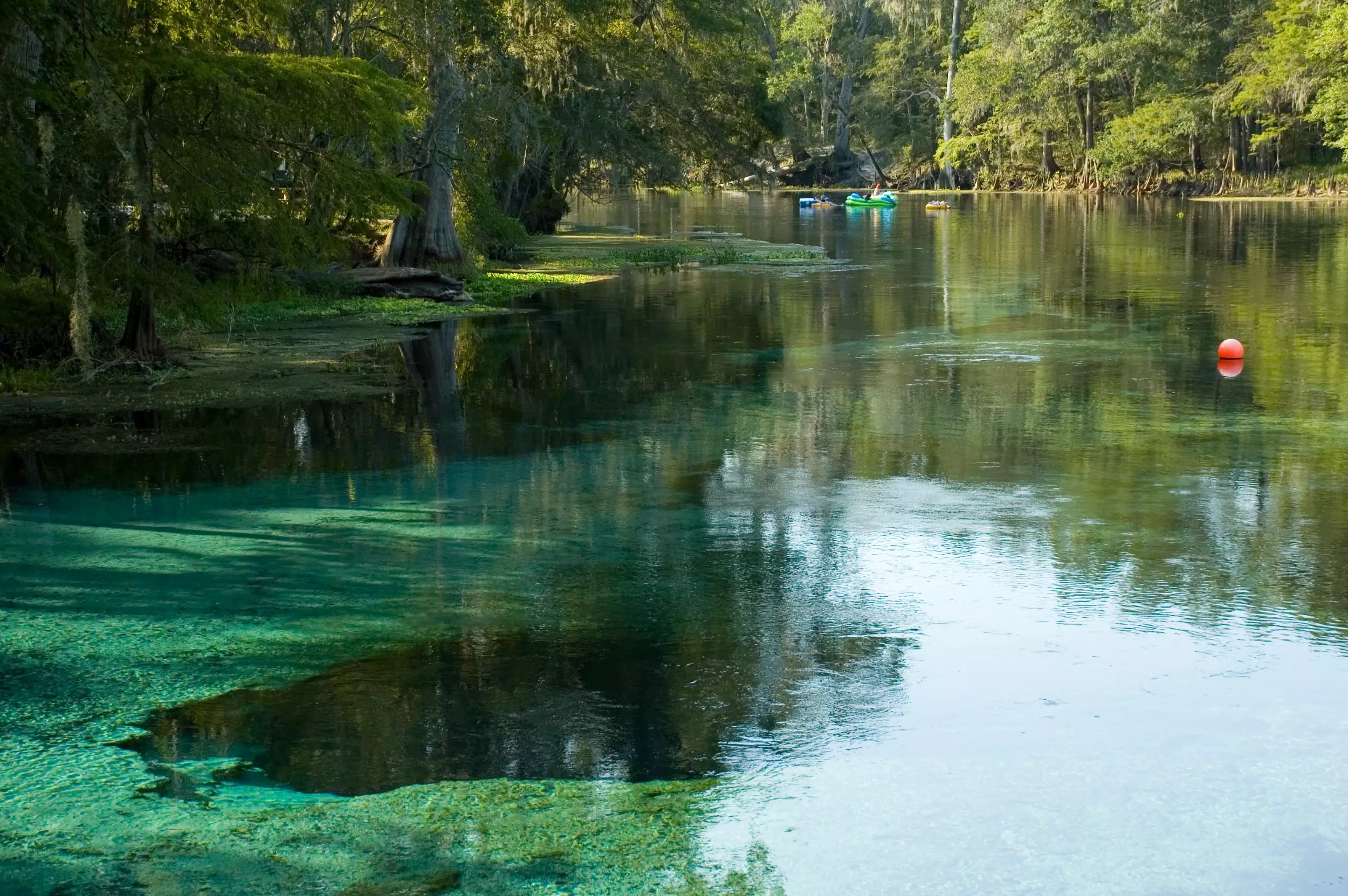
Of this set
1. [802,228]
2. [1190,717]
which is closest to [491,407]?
[1190,717]

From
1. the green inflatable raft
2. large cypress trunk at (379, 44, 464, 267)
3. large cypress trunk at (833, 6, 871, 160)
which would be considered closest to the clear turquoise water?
large cypress trunk at (379, 44, 464, 267)

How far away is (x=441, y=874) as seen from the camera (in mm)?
5000

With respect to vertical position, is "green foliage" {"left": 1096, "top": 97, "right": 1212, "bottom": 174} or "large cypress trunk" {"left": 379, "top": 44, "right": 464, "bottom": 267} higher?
"green foliage" {"left": 1096, "top": 97, "right": 1212, "bottom": 174}

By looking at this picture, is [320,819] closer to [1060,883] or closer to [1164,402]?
[1060,883]

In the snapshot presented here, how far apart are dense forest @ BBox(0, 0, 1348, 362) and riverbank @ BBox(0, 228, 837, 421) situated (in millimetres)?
570

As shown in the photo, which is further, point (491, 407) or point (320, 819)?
point (491, 407)

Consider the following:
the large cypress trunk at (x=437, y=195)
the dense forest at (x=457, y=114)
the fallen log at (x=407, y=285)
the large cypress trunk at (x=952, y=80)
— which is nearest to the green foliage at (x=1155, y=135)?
the dense forest at (x=457, y=114)

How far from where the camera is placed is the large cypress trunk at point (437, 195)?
24422 mm

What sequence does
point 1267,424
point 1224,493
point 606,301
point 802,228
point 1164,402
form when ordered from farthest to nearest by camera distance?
point 802,228, point 606,301, point 1164,402, point 1267,424, point 1224,493

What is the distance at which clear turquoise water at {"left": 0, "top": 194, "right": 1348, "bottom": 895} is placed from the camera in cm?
526

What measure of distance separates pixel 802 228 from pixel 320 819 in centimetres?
4380

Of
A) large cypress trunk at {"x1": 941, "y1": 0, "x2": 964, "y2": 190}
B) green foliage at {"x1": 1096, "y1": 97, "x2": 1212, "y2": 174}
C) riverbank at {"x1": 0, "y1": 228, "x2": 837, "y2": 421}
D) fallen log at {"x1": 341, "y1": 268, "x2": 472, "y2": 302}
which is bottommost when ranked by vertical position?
riverbank at {"x1": 0, "y1": 228, "x2": 837, "y2": 421}

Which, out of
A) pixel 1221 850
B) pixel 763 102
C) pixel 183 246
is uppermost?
pixel 763 102

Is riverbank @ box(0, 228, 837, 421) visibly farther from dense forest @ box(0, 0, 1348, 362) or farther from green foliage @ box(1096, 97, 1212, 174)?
green foliage @ box(1096, 97, 1212, 174)
